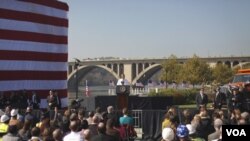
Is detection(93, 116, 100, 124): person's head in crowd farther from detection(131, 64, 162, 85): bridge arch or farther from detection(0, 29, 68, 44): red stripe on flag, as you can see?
detection(131, 64, 162, 85): bridge arch

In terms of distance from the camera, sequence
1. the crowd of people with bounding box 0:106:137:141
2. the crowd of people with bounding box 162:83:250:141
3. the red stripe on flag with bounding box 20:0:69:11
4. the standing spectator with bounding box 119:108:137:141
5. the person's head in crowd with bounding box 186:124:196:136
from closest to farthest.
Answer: the crowd of people with bounding box 162:83:250:141 < the crowd of people with bounding box 0:106:137:141 < the person's head in crowd with bounding box 186:124:196:136 < the standing spectator with bounding box 119:108:137:141 < the red stripe on flag with bounding box 20:0:69:11

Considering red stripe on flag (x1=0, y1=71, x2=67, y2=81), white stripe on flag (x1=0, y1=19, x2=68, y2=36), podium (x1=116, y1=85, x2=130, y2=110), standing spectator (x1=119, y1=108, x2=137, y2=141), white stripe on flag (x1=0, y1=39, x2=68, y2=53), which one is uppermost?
white stripe on flag (x1=0, y1=19, x2=68, y2=36)

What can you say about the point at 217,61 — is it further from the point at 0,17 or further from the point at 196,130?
the point at 196,130

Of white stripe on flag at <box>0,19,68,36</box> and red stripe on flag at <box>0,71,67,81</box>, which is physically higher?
white stripe on flag at <box>0,19,68,36</box>

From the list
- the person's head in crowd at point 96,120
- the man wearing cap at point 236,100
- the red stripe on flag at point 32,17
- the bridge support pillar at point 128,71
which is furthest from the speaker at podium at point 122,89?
the bridge support pillar at point 128,71

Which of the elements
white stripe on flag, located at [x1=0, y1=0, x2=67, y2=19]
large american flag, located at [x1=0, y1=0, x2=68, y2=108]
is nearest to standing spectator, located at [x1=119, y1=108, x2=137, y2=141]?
large american flag, located at [x1=0, y1=0, x2=68, y2=108]

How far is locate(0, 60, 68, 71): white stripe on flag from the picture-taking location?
63.1 ft

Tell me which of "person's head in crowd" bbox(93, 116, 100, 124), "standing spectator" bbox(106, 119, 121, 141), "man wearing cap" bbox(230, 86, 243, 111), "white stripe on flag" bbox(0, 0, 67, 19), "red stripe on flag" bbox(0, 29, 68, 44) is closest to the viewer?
"standing spectator" bbox(106, 119, 121, 141)

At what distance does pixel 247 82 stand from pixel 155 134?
27.9 feet

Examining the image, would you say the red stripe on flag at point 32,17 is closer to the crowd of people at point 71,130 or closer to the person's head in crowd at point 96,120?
the crowd of people at point 71,130

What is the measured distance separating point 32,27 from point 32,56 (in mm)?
1344

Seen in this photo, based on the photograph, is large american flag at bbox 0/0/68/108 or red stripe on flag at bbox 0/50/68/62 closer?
red stripe on flag at bbox 0/50/68/62

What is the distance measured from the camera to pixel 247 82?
69.2 feet

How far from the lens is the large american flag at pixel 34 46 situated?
19.4m
